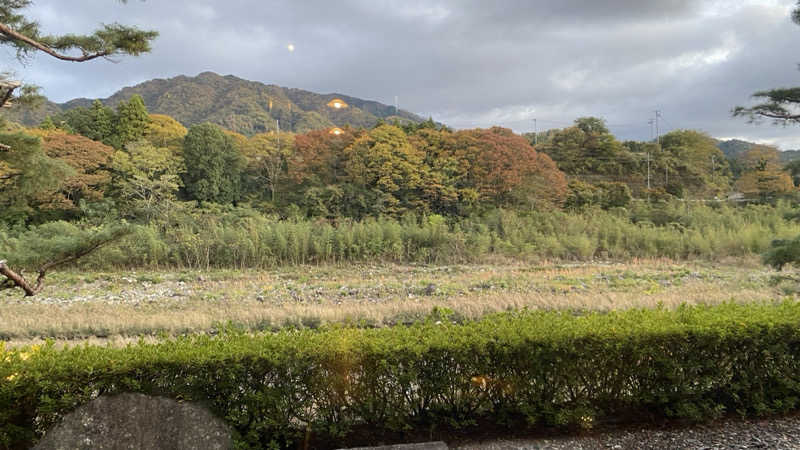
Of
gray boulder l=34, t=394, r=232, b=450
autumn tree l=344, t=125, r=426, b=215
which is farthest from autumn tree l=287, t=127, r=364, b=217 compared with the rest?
gray boulder l=34, t=394, r=232, b=450

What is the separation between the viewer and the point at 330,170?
19328 mm

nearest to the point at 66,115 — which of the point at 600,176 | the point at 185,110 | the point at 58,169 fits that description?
the point at 185,110

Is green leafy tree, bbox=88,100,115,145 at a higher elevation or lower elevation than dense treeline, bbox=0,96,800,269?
higher

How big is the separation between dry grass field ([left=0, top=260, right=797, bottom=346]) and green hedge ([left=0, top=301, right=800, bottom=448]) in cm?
66

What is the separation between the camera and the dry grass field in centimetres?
549

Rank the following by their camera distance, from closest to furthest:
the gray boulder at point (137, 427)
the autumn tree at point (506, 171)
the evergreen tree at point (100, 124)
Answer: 1. the gray boulder at point (137, 427)
2. the autumn tree at point (506, 171)
3. the evergreen tree at point (100, 124)

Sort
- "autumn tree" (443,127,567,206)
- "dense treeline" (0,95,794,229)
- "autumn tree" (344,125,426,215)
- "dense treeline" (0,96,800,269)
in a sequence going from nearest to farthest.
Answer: "dense treeline" (0,96,800,269) < "dense treeline" (0,95,794,229) < "autumn tree" (443,127,567,206) < "autumn tree" (344,125,426,215)

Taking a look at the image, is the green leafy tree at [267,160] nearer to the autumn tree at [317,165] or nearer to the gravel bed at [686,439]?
the autumn tree at [317,165]

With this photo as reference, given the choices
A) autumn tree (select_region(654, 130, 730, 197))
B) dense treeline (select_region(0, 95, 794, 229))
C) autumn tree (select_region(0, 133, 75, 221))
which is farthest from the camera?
autumn tree (select_region(654, 130, 730, 197))

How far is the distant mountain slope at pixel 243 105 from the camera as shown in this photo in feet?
86.2

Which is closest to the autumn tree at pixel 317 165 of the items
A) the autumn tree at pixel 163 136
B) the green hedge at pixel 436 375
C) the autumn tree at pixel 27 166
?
the autumn tree at pixel 163 136

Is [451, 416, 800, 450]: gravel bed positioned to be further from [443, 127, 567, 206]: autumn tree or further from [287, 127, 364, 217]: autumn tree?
[287, 127, 364, 217]: autumn tree

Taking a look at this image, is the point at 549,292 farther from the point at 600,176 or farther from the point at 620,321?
the point at 600,176

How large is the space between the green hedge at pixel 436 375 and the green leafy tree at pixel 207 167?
19.2 meters
